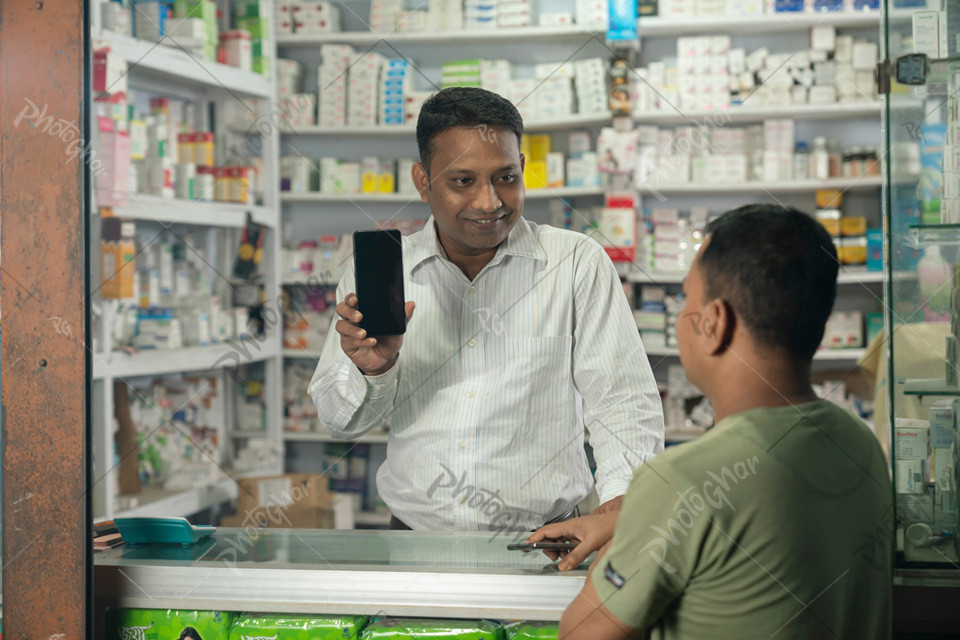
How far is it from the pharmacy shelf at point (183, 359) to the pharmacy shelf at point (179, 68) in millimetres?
1262

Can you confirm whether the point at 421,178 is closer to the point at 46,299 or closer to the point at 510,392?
the point at 510,392

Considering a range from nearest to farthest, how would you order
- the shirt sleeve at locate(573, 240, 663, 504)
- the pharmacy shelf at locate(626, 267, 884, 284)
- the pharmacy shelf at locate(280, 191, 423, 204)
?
1. the shirt sleeve at locate(573, 240, 663, 504)
2. the pharmacy shelf at locate(626, 267, 884, 284)
3. the pharmacy shelf at locate(280, 191, 423, 204)

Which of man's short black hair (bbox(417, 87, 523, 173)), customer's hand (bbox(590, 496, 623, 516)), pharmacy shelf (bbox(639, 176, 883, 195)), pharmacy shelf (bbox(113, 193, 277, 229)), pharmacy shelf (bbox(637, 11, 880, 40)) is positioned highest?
pharmacy shelf (bbox(637, 11, 880, 40))

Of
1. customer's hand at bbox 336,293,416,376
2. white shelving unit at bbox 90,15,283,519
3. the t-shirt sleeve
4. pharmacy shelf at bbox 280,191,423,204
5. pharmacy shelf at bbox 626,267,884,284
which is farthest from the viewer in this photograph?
pharmacy shelf at bbox 280,191,423,204

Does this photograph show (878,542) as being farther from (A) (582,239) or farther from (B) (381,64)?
(B) (381,64)

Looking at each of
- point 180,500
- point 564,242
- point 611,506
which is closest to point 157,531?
point 611,506

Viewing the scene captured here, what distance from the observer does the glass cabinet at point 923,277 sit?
1097 mm

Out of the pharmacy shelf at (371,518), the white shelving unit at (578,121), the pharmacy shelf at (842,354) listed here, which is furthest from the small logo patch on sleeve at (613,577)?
the pharmacy shelf at (371,518)

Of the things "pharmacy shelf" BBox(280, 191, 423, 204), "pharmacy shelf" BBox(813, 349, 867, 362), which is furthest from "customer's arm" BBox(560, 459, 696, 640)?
"pharmacy shelf" BBox(280, 191, 423, 204)

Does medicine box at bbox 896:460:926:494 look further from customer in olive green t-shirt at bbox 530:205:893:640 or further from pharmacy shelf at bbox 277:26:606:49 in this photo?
pharmacy shelf at bbox 277:26:606:49

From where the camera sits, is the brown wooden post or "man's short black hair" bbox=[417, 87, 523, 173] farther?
"man's short black hair" bbox=[417, 87, 523, 173]

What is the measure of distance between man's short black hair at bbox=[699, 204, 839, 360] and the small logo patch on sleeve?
0.27 m

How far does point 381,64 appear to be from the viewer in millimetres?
4535

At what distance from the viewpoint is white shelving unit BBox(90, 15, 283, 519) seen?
3.38 metres
